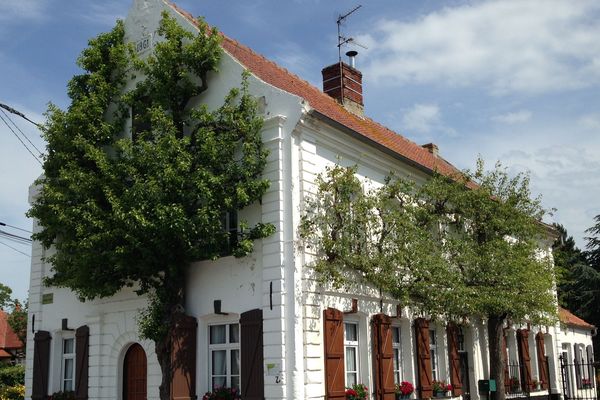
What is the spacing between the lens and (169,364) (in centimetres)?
1397

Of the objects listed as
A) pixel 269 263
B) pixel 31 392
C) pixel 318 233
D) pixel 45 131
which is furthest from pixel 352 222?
pixel 31 392

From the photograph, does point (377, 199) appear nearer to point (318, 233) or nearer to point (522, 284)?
point (318, 233)

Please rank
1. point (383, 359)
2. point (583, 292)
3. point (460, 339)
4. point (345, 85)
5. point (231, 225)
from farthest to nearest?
point (583, 292) < point (345, 85) < point (460, 339) < point (383, 359) < point (231, 225)

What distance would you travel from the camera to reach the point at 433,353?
1822 centimetres

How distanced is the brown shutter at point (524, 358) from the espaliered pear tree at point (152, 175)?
12193 millimetres

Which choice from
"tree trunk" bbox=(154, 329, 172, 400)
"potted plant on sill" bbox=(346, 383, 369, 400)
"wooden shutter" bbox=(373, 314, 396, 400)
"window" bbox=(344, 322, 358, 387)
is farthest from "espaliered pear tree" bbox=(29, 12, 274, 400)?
"wooden shutter" bbox=(373, 314, 396, 400)

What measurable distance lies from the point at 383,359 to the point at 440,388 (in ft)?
10.1

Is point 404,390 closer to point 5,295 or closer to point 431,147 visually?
point 431,147

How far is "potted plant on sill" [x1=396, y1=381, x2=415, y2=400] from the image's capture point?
51.6ft

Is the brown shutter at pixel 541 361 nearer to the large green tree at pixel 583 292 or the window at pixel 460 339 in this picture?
the window at pixel 460 339

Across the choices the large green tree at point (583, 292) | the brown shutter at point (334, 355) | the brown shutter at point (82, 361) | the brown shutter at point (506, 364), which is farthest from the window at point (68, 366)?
the large green tree at point (583, 292)

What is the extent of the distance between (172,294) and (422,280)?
5.49m

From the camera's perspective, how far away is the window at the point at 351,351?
1473cm

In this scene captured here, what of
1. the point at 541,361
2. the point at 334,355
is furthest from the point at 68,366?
the point at 541,361
